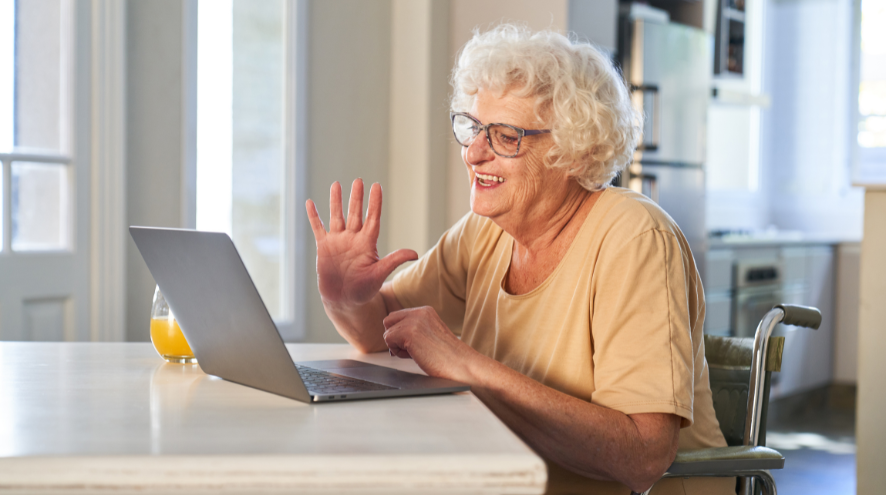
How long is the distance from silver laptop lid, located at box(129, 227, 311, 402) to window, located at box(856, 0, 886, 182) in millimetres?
4909

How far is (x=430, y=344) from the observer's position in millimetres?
1112

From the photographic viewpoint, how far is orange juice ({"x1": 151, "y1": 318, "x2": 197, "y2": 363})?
1191 millimetres

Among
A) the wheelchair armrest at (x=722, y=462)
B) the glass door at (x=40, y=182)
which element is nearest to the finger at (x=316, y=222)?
the wheelchair armrest at (x=722, y=462)

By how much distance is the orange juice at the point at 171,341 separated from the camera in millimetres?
1191

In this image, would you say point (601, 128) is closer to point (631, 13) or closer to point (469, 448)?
point (469, 448)

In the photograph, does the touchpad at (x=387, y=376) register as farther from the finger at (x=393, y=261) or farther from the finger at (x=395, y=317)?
the finger at (x=393, y=261)

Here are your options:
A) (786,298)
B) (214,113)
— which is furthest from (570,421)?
(786,298)

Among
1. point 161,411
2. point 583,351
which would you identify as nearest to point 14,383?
point 161,411

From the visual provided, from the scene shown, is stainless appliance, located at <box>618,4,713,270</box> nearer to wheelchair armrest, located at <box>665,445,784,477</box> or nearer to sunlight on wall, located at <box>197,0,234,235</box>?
sunlight on wall, located at <box>197,0,234,235</box>

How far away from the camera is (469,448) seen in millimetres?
A: 710

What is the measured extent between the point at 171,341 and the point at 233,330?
0.27 meters

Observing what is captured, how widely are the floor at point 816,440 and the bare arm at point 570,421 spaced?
2220 mm

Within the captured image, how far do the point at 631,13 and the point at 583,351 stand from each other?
2936 millimetres

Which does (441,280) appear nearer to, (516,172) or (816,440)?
(516,172)
